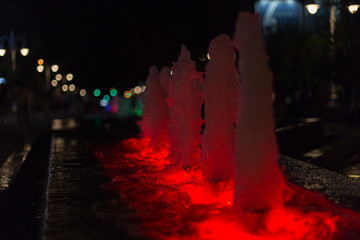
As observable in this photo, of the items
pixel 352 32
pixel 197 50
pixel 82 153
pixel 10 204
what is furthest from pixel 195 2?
pixel 10 204

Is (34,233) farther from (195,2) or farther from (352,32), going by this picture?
(195,2)

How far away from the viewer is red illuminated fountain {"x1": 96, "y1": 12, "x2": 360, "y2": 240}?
13.5ft

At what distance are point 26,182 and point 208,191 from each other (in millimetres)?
4182

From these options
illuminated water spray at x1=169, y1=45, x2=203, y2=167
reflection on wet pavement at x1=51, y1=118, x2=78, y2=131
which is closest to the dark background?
reflection on wet pavement at x1=51, y1=118, x2=78, y2=131

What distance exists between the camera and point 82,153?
9.37 m

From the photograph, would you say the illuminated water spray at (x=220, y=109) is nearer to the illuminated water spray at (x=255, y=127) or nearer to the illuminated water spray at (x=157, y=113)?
the illuminated water spray at (x=255, y=127)

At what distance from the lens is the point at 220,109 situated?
563cm

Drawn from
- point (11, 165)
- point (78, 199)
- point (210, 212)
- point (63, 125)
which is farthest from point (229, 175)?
point (63, 125)

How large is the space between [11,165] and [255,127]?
7.30 meters

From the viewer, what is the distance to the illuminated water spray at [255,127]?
4117 mm

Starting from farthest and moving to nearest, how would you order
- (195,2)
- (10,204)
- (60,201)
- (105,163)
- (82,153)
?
(195,2) < (82,153) < (105,163) < (10,204) < (60,201)

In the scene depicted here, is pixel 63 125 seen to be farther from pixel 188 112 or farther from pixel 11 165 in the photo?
pixel 188 112

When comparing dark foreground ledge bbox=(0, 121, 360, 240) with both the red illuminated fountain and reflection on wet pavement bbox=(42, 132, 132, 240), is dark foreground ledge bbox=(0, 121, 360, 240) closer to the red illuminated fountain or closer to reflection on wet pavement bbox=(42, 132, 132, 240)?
reflection on wet pavement bbox=(42, 132, 132, 240)

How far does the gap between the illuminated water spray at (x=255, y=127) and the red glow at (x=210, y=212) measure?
17 cm
